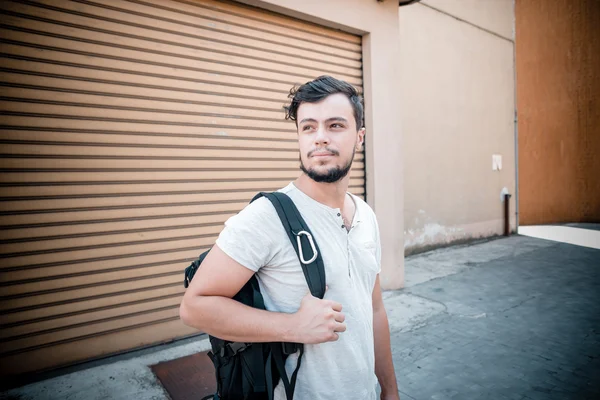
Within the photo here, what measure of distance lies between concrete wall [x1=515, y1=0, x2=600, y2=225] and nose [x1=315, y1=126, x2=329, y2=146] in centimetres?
1232

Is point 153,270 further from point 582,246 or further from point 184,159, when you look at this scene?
point 582,246

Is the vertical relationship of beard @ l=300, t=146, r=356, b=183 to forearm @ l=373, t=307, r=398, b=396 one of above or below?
above

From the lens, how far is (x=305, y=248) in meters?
1.35

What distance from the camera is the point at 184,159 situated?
372cm

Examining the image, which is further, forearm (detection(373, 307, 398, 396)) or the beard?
forearm (detection(373, 307, 398, 396))

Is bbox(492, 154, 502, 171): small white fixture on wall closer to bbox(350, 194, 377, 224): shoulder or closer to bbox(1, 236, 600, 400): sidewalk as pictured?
bbox(1, 236, 600, 400): sidewalk

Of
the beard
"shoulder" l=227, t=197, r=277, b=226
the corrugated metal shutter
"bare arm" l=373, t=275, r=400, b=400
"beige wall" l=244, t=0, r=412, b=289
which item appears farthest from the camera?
"beige wall" l=244, t=0, r=412, b=289

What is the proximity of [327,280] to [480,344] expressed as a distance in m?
3.07

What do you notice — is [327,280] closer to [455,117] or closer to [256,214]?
[256,214]

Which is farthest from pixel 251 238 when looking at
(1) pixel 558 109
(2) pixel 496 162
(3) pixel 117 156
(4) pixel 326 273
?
(1) pixel 558 109

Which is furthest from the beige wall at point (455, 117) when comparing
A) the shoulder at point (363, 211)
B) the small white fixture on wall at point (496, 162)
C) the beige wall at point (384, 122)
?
the shoulder at point (363, 211)

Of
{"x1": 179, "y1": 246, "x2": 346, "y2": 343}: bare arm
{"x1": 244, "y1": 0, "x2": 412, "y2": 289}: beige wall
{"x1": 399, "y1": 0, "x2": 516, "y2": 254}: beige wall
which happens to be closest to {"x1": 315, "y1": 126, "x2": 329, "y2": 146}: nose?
{"x1": 179, "y1": 246, "x2": 346, "y2": 343}: bare arm

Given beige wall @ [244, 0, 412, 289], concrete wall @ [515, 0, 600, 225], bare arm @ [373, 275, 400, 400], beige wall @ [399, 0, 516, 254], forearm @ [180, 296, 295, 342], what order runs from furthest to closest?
concrete wall @ [515, 0, 600, 225], beige wall @ [399, 0, 516, 254], beige wall @ [244, 0, 412, 289], bare arm @ [373, 275, 400, 400], forearm @ [180, 296, 295, 342]

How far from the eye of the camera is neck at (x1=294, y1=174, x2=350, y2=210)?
62.7 inches
